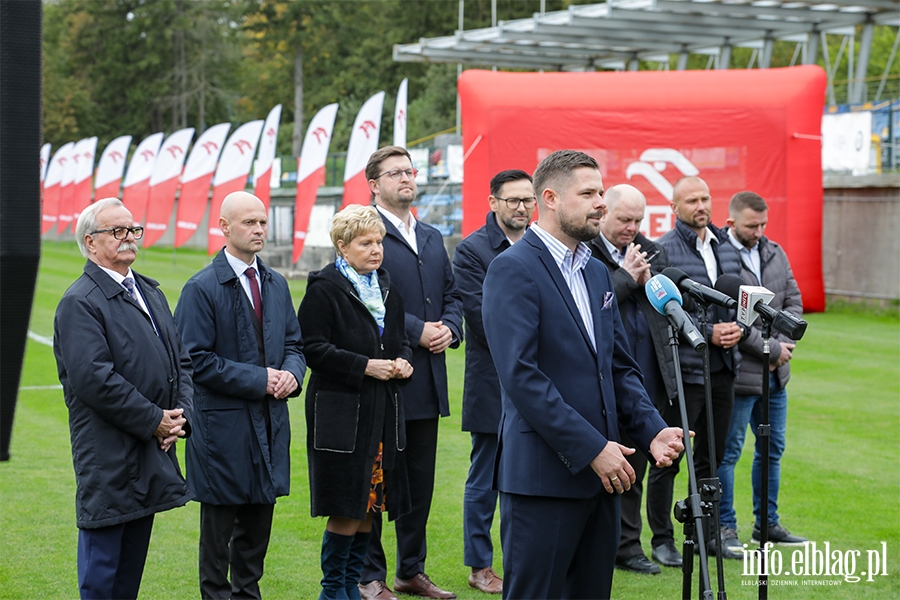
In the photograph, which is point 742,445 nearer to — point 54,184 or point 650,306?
point 650,306

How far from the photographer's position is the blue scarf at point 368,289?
5254mm

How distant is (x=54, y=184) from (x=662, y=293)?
41865mm

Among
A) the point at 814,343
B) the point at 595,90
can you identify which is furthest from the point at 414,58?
the point at 814,343

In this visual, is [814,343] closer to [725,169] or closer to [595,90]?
[725,169]

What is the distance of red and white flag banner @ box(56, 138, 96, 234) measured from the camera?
130ft

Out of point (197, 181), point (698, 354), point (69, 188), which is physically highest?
point (69, 188)

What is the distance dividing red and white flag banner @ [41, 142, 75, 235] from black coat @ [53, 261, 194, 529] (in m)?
39.1

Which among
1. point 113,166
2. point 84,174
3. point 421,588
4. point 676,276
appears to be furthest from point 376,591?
point 84,174

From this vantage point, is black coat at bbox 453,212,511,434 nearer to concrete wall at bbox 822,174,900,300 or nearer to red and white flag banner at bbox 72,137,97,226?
concrete wall at bbox 822,174,900,300

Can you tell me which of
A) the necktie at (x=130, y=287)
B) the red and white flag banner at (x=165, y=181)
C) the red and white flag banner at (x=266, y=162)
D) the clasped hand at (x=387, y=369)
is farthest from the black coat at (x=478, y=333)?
the red and white flag banner at (x=165, y=181)

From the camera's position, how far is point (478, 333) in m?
6.00

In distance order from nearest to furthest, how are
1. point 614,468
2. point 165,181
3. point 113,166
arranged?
1. point 614,468
2. point 165,181
3. point 113,166

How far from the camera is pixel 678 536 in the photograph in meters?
7.24

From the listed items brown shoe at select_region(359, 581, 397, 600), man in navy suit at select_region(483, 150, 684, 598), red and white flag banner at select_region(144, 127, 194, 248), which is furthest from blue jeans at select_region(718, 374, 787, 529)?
red and white flag banner at select_region(144, 127, 194, 248)
